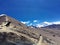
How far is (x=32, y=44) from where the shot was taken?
97.0ft

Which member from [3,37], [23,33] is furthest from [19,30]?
[3,37]

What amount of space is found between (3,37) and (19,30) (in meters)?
2.76

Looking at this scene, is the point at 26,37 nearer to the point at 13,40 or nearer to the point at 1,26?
the point at 13,40

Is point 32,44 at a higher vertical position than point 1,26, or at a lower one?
lower

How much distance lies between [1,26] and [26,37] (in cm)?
453

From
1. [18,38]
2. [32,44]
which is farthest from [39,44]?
[18,38]

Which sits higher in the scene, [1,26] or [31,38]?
[1,26]

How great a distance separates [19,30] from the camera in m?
30.3

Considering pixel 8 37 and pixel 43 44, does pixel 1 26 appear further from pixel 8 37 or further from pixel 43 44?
pixel 43 44

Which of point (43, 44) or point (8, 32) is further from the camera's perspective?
point (43, 44)

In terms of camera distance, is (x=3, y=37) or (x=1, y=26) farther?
(x=1, y=26)

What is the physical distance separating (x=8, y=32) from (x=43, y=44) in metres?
6.00

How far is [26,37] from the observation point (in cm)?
2927

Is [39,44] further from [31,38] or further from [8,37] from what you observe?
[8,37]
